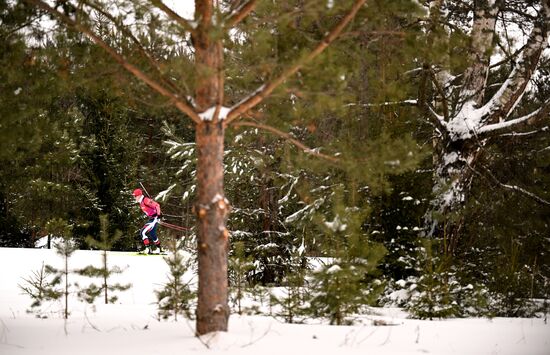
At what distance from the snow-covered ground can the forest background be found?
51 centimetres

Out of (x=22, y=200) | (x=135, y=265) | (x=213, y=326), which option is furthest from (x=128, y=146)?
(x=213, y=326)

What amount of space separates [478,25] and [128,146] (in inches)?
546

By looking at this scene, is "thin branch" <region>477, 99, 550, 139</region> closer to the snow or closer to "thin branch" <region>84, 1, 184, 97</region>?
the snow

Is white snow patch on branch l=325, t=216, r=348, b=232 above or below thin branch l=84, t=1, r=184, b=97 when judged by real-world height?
below

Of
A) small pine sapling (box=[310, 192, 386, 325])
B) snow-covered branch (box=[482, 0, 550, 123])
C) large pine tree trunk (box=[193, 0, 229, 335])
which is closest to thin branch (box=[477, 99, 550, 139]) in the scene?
snow-covered branch (box=[482, 0, 550, 123])

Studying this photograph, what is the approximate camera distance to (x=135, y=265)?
12742mm

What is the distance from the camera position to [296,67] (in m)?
4.52

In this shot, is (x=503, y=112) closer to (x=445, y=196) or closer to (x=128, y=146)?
(x=445, y=196)

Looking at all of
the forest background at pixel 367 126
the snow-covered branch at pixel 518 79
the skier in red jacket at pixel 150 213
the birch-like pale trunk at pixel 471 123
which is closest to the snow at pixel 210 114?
the forest background at pixel 367 126

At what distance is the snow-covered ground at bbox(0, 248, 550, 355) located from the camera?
4.58 m

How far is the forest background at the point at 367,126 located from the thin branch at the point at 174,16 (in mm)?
68

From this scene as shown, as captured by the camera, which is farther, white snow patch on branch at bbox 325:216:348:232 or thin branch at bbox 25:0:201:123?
white snow patch on branch at bbox 325:216:348:232

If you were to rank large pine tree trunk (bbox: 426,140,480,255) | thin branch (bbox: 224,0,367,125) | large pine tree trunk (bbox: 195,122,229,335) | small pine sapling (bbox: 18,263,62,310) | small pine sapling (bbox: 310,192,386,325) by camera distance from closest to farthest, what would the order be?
1. thin branch (bbox: 224,0,367,125)
2. large pine tree trunk (bbox: 195,122,229,335)
3. small pine sapling (bbox: 310,192,386,325)
4. small pine sapling (bbox: 18,263,62,310)
5. large pine tree trunk (bbox: 426,140,480,255)

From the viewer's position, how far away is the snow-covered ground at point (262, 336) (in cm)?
458
